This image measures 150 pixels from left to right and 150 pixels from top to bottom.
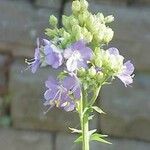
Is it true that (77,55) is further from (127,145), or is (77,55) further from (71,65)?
(127,145)

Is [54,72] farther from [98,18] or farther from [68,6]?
[98,18]

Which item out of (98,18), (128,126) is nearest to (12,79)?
(128,126)

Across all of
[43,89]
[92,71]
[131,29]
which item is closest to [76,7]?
[92,71]

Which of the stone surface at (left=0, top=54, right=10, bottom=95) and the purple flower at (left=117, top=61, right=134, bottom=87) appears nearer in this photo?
the purple flower at (left=117, top=61, right=134, bottom=87)

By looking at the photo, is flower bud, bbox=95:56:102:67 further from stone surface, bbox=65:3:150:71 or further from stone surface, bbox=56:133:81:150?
stone surface, bbox=56:133:81:150

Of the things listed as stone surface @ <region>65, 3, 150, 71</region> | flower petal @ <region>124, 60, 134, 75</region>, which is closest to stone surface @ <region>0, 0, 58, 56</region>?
stone surface @ <region>65, 3, 150, 71</region>

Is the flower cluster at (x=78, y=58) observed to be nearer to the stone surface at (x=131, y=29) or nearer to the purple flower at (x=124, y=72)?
the purple flower at (x=124, y=72)
